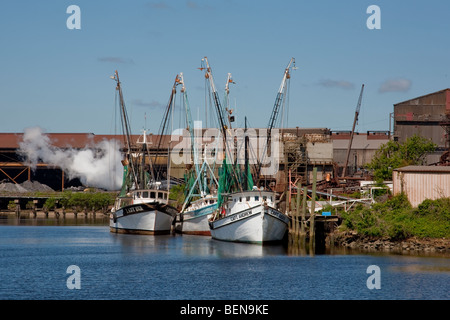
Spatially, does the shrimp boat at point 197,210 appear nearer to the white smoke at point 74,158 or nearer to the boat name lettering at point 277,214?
the boat name lettering at point 277,214

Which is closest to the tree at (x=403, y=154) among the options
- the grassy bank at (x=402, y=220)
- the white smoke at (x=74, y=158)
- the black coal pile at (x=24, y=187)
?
the grassy bank at (x=402, y=220)

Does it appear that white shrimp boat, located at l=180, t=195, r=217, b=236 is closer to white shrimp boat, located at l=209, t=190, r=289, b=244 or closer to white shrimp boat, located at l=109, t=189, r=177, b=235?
white shrimp boat, located at l=109, t=189, r=177, b=235

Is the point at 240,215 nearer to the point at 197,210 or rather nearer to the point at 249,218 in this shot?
the point at 249,218

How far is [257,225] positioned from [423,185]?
628 inches

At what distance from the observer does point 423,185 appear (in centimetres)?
7156

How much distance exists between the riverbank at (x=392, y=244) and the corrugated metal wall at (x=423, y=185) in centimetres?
762

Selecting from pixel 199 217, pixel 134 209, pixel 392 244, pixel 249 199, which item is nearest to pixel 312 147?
A: pixel 199 217

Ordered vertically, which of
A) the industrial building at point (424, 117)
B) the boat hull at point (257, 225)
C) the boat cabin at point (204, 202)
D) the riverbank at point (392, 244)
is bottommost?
the riverbank at point (392, 244)

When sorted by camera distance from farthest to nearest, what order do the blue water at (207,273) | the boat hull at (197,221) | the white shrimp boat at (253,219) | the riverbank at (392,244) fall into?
the boat hull at (197,221) → the white shrimp boat at (253,219) → the riverbank at (392,244) → the blue water at (207,273)

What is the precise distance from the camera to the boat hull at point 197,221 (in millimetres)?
84875

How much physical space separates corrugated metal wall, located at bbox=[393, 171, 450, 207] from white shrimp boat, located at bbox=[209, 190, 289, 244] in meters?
11.8

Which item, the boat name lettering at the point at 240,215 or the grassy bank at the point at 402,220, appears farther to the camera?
the boat name lettering at the point at 240,215
